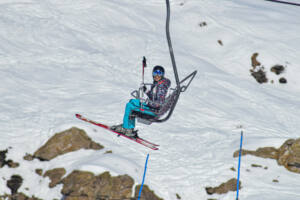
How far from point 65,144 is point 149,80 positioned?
720 centimetres

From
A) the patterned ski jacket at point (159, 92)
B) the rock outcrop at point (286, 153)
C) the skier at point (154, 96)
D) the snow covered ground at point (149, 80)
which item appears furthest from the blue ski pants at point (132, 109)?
the rock outcrop at point (286, 153)

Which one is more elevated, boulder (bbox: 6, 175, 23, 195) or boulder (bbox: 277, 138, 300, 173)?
boulder (bbox: 277, 138, 300, 173)

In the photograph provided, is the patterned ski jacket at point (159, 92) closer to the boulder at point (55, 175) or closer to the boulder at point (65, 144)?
the boulder at point (65, 144)

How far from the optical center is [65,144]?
12.8 m

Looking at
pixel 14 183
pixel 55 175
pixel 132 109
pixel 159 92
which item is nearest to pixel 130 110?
pixel 132 109

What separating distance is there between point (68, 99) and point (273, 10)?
1835 centimetres

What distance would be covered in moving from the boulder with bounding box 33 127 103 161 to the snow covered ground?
0.73ft

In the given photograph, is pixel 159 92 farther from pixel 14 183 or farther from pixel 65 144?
pixel 14 183

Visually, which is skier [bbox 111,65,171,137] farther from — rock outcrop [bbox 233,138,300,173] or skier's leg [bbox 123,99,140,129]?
rock outcrop [bbox 233,138,300,173]

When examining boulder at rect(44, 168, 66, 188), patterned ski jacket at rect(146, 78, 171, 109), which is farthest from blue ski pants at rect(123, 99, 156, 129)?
boulder at rect(44, 168, 66, 188)

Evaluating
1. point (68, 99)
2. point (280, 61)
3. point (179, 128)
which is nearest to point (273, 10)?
point (280, 61)

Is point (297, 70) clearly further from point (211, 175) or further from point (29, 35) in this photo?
point (29, 35)

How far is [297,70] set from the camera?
70.9 ft

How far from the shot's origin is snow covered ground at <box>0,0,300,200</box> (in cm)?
1260
